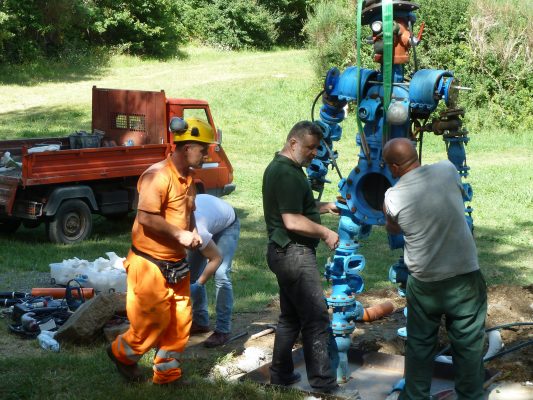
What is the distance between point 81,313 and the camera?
7141 mm

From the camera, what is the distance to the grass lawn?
6.35 m

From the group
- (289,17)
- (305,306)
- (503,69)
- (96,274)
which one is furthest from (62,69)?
(305,306)

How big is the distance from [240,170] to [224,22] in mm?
22898

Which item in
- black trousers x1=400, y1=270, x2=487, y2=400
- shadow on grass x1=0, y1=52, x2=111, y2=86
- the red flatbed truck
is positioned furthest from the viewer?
shadow on grass x1=0, y1=52, x2=111, y2=86

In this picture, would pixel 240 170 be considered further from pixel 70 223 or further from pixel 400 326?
pixel 400 326

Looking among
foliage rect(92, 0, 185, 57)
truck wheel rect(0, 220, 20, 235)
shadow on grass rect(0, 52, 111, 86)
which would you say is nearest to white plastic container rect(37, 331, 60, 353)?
truck wheel rect(0, 220, 20, 235)

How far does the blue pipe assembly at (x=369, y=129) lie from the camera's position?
252 inches

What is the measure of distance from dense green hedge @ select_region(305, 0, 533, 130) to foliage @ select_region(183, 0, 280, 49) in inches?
636

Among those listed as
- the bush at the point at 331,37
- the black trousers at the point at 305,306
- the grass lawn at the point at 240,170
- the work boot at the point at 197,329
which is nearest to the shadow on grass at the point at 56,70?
the grass lawn at the point at 240,170

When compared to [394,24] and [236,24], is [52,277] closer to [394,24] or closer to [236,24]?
[394,24]

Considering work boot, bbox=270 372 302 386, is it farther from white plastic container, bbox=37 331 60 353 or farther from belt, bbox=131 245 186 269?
white plastic container, bbox=37 331 60 353

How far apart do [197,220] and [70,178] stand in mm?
5236

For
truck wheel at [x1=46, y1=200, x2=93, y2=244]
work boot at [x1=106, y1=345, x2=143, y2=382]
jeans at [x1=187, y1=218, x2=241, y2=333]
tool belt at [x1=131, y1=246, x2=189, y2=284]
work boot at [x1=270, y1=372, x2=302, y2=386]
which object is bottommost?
truck wheel at [x1=46, y1=200, x2=93, y2=244]

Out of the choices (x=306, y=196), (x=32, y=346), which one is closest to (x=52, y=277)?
(x=32, y=346)
